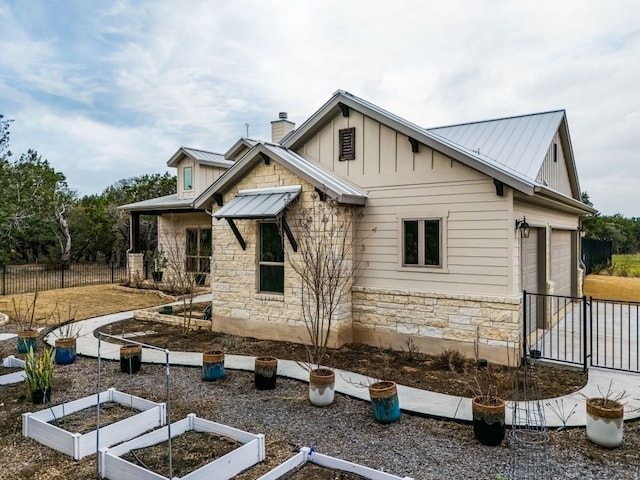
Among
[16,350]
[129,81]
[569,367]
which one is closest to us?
[569,367]

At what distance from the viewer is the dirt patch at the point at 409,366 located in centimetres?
680

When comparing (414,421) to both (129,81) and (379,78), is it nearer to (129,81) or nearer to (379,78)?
(379,78)

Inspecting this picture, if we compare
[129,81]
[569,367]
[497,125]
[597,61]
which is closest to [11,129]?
[129,81]

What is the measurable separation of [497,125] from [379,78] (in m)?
5.84

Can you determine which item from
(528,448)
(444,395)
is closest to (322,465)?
(528,448)

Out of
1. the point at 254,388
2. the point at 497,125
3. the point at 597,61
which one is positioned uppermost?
the point at 597,61

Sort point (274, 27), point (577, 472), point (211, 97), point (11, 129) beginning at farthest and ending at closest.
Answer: point (211, 97) → point (11, 129) → point (274, 27) → point (577, 472)

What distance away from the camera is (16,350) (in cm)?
923

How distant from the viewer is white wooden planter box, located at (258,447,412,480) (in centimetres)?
407

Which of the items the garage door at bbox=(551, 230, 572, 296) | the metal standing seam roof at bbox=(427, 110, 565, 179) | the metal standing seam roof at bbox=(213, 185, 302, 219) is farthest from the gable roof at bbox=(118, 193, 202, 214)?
the garage door at bbox=(551, 230, 572, 296)

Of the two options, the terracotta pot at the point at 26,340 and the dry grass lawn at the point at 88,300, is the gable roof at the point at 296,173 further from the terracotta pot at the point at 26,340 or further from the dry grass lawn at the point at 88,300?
the dry grass lawn at the point at 88,300

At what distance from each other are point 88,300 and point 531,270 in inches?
576

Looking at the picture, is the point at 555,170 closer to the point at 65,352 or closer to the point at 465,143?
the point at 465,143

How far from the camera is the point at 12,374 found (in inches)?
292
